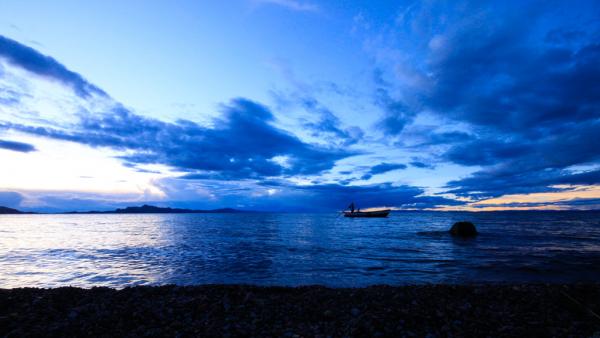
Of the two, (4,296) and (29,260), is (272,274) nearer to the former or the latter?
(4,296)

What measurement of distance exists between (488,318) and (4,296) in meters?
20.4

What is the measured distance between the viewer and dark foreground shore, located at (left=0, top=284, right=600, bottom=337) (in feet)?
29.1

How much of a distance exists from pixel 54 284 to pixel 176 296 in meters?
11.1

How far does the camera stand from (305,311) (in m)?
10.6

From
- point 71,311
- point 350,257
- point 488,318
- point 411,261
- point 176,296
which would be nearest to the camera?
point 488,318

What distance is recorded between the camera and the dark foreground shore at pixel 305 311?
350 inches

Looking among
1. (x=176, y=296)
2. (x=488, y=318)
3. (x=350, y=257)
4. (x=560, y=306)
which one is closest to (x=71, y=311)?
(x=176, y=296)

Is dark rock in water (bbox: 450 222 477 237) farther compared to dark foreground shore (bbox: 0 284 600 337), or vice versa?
dark rock in water (bbox: 450 222 477 237)

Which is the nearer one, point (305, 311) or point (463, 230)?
point (305, 311)

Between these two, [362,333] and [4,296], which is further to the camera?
[4,296]

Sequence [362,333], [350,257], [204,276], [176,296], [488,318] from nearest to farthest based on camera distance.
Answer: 1. [362,333]
2. [488,318]
3. [176,296]
4. [204,276]
5. [350,257]

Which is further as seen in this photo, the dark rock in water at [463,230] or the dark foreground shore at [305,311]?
the dark rock in water at [463,230]

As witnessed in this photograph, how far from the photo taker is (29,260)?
2647 centimetres

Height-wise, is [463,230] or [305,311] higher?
[463,230]
